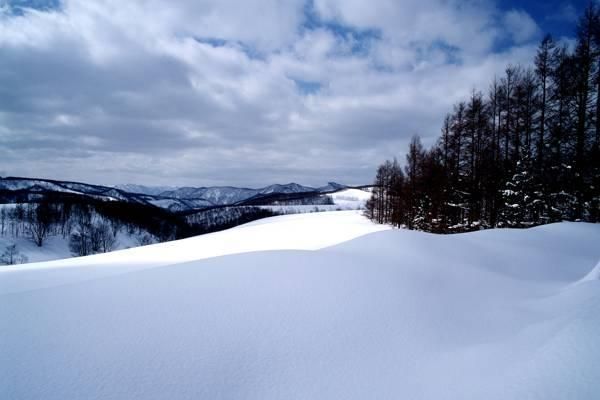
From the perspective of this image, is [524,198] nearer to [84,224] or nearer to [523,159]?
[523,159]

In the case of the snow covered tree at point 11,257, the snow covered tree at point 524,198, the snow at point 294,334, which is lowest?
the snow covered tree at point 11,257

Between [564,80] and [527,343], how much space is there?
60.5ft

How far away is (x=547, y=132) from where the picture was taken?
14328 mm

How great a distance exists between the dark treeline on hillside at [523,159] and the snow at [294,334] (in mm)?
12179

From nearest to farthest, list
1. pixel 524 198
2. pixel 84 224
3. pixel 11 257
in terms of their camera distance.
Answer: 1. pixel 524 198
2. pixel 11 257
3. pixel 84 224

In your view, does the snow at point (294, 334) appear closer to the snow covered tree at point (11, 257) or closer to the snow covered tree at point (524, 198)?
the snow covered tree at point (524, 198)

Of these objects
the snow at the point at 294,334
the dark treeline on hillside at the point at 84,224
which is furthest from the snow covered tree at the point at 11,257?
the snow at the point at 294,334

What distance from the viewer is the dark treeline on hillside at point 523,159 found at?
12570 mm

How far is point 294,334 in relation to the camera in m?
2.90

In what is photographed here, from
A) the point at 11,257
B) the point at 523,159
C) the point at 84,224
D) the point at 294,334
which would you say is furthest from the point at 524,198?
the point at 84,224

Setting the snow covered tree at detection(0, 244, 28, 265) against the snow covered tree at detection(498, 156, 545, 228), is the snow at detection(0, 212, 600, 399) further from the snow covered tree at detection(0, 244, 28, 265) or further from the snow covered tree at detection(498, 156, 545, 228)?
the snow covered tree at detection(0, 244, 28, 265)

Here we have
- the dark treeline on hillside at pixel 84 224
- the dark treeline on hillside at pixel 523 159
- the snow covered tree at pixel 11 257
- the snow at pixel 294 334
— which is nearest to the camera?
the snow at pixel 294 334

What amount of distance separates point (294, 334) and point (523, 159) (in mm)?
17216

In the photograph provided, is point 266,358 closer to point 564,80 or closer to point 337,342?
Answer: point 337,342
